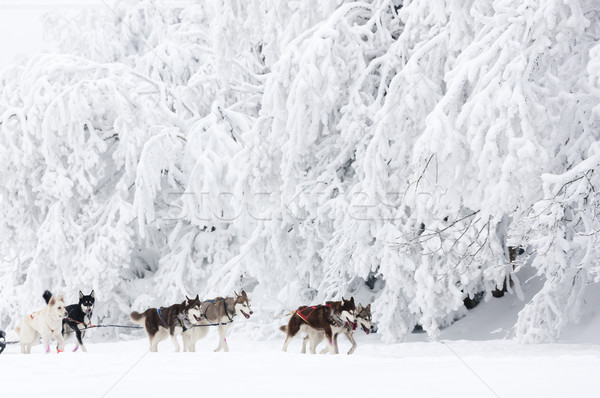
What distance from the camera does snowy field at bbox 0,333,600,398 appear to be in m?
4.68

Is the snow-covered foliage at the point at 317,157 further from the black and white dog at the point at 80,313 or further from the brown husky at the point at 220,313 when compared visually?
the black and white dog at the point at 80,313

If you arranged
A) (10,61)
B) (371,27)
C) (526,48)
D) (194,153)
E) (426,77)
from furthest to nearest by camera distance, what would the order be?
(10,61) → (194,153) → (371,27) → (426,77) → (526,48)

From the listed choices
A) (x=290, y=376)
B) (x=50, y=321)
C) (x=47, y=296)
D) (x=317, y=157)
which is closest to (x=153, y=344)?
(x=50, y=321)

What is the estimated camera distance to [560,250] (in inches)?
353

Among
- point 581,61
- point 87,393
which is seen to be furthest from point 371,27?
point 87,393

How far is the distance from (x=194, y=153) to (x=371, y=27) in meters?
4.66

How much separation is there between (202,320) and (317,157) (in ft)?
13.8

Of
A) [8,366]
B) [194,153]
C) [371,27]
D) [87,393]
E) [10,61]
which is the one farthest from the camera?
[10,61]

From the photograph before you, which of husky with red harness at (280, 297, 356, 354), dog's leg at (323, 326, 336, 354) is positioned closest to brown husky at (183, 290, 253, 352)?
husky with red harness at (280, 297, 356, 354)

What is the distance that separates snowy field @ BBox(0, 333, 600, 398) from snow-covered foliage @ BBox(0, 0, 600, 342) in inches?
91.6

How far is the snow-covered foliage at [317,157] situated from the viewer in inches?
306

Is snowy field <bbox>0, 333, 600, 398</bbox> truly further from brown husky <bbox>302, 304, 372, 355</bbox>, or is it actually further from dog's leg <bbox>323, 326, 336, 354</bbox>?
brown husky <bbox>302, 304, 372, 355</bbox>

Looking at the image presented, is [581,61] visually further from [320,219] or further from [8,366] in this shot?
[8,366]

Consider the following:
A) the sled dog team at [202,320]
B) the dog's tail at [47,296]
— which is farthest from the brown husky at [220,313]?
the dog's tail at [47,296]
